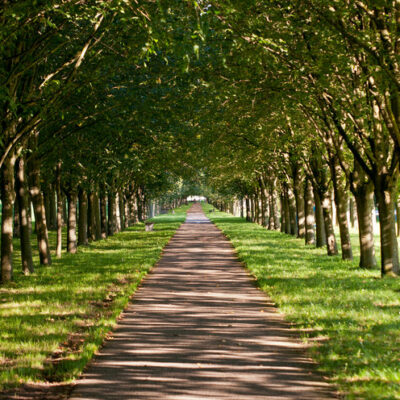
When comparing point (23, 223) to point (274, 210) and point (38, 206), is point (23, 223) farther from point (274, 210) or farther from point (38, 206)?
point (274, 210)

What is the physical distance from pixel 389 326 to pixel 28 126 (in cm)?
1000

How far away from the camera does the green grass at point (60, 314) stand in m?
6.57

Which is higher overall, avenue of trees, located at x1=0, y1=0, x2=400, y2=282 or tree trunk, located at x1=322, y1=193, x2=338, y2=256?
avenue of trees, located at x1=0, y1=0, x2=400, y2=282

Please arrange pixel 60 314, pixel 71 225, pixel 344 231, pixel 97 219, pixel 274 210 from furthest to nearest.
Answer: pixel 274 210, pixel 97 219, pixel 71 225, pixel 344 231, pixel 60 314

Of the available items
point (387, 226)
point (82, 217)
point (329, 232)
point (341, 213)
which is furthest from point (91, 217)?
point (387, 226)

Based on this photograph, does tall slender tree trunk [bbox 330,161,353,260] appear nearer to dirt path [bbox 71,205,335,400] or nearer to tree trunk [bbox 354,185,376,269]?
tree trunk [bbox 354,185,376,269]

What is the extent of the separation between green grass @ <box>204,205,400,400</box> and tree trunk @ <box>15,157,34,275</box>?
678 centimetres

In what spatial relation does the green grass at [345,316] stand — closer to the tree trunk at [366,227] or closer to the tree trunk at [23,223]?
the tree trunk at [366,227]

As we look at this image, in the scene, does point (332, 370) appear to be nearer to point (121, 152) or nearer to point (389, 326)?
point (389, 326)

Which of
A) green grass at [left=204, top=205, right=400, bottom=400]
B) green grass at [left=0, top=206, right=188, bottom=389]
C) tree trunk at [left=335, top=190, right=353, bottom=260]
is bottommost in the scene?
green grass at [left=204, top=205, right=400, bottom=400]

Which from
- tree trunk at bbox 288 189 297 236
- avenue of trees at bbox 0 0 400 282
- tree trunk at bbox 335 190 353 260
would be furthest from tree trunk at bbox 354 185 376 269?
tree trunk at bbox 288 189 297 236

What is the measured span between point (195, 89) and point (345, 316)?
931 centimetres

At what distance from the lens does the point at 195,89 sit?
16.0m

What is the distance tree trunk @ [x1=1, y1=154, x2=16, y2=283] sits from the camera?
1425 centimetres
